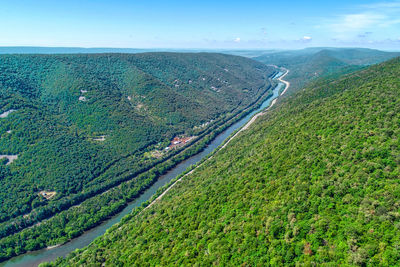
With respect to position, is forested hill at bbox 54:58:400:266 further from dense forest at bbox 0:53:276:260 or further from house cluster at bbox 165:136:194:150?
house cluster at bbox 165:136:194:150

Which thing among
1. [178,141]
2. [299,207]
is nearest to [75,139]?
[178,141]

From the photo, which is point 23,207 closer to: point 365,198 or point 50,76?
point 365,198

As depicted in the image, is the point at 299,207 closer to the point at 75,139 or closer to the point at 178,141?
the point at 178,141

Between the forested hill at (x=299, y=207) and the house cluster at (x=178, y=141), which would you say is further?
the house cluster at (x=178, y=141)

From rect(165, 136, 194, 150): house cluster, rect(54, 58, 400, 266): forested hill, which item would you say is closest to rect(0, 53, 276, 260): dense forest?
rect(165, 136, 194, 150): house cluster

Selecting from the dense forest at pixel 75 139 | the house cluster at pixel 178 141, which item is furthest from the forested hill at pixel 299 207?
the house cluster at pixel 178 141

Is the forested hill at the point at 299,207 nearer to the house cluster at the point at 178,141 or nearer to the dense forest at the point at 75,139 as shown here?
the dense forest at the point at 75,139

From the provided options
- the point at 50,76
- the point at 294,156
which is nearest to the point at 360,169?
the point at 294,156
